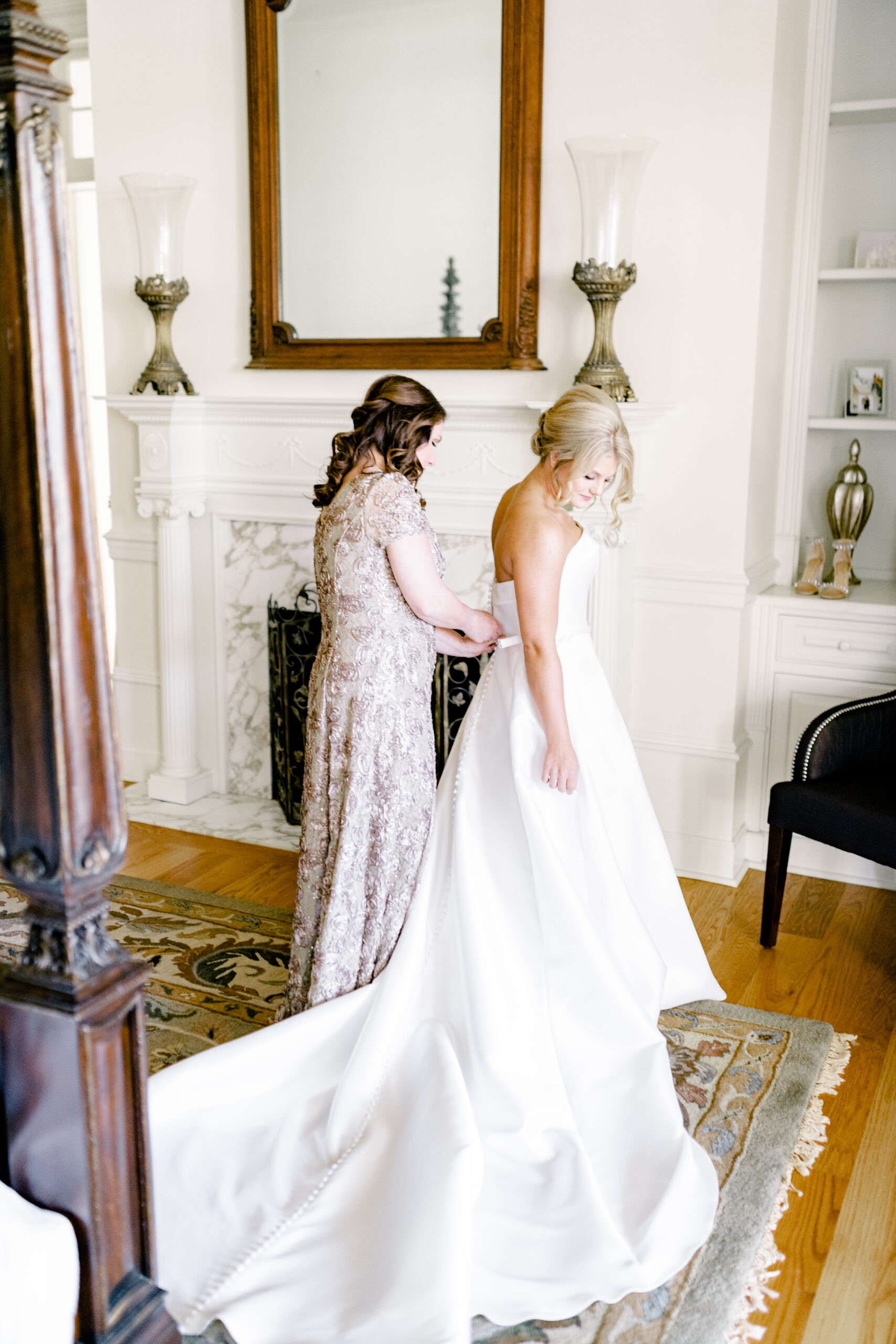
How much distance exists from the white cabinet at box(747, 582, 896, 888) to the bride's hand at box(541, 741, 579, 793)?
1.47 metres

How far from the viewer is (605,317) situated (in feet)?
11.4

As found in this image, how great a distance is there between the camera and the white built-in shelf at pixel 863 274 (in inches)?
145

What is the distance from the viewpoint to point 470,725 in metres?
2.60

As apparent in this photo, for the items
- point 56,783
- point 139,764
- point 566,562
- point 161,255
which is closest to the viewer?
point 56,783

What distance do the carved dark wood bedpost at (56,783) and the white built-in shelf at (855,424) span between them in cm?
309

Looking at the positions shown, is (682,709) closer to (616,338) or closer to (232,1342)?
(616,338)

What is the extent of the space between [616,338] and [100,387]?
3.06m

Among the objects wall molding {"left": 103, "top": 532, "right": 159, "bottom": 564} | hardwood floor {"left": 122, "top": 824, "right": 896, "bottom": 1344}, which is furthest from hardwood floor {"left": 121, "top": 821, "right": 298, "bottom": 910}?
wall molding {"left": 103, "top": 532, "right": 159, "bottom": 564}

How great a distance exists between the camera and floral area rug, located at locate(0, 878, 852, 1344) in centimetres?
191

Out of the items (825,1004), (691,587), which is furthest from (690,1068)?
(691,587)

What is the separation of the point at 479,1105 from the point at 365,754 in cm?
75

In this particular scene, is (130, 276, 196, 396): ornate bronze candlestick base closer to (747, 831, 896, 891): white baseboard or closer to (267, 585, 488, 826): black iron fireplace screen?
(267, 585, 488, 826): black iron fireplace screen

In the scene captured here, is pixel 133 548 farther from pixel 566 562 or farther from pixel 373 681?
pixel 566 562

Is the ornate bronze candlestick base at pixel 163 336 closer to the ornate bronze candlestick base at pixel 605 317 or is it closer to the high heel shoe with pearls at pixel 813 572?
the ornate bronze candlestick base at pixel 605 317
